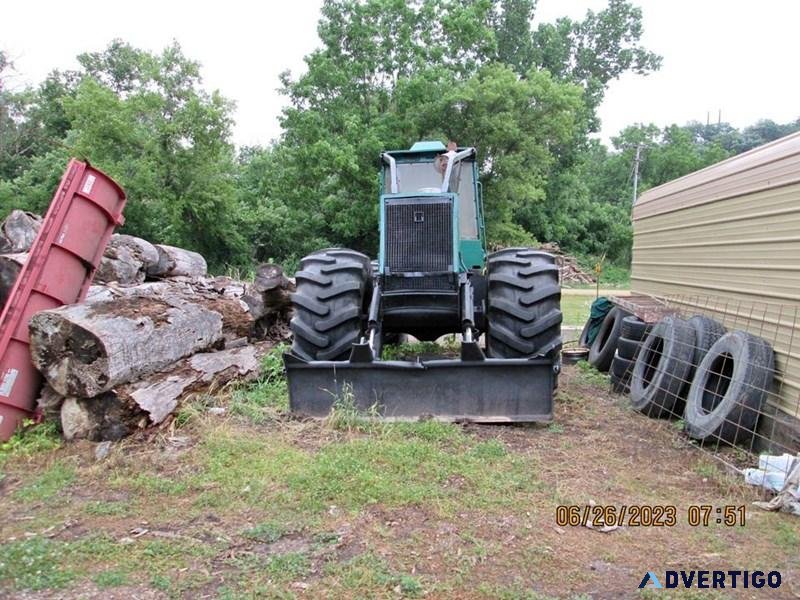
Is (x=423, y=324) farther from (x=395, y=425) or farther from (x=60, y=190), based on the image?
(x=60, y=190)

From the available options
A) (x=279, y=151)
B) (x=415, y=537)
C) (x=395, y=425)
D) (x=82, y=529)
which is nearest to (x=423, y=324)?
(x=395, y=425)

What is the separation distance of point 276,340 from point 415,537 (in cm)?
559

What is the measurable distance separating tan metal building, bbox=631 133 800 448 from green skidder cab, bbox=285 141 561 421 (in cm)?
169

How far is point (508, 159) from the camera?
20641mm

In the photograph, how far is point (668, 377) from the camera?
18.0 ft

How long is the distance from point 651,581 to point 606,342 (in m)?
5.14

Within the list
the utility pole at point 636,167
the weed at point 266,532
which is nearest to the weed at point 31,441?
the weed at point 266,532

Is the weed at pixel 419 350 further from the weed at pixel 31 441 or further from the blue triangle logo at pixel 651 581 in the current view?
the blue triangle logo at pixel 651 581

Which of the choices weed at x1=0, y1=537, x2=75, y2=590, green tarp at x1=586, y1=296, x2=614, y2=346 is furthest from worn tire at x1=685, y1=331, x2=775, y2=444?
weed at x1=0, y1=537, x2=75, y2=590

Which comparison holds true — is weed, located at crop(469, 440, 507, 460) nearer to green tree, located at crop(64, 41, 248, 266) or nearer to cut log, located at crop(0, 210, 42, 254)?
cut log, located at crop(0, 210, 42, 254)

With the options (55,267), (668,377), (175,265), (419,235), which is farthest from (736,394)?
(175,265)

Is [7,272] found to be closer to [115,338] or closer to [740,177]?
[115,338]

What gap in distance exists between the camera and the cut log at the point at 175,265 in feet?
A: 29.9

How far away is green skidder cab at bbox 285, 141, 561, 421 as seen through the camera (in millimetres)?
4867
